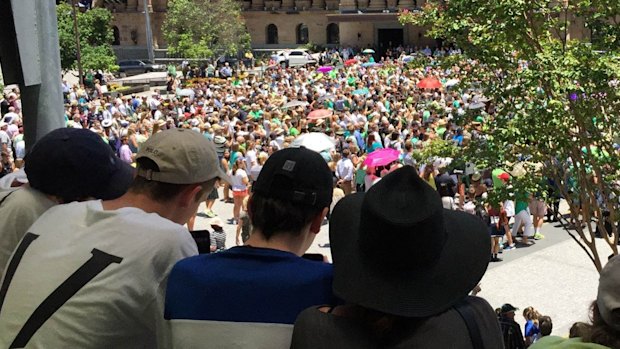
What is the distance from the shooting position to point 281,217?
9.18ft

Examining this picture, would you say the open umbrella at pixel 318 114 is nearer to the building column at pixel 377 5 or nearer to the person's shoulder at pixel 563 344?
the person's shoulder at pixel 563 344

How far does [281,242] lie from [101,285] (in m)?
0.62

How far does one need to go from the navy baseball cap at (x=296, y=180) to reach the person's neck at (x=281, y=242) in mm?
Answer: 118

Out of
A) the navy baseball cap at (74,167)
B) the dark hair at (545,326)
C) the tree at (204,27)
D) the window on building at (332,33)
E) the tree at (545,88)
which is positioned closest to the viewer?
the navy baseball cap at (74,167)

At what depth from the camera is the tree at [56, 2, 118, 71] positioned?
5072 centimetres

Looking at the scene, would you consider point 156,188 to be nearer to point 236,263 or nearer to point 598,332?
point 236,263

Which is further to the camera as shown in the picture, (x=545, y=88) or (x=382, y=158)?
(x=382, y=158)

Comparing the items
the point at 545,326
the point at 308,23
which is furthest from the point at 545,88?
the point at 308,23

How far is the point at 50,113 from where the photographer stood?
4.82 m

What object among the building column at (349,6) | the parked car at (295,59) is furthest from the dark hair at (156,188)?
the building column at (349,6)

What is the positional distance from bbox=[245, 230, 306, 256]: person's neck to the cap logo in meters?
0.21

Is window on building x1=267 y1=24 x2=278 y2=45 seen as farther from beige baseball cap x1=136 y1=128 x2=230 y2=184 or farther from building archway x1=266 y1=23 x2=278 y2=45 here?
beige baseball cap x1=136 y1=128 x2=230 y2=184

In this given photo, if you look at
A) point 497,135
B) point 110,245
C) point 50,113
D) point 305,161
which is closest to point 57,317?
point 110,245

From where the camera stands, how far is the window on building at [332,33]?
72.5 meters
